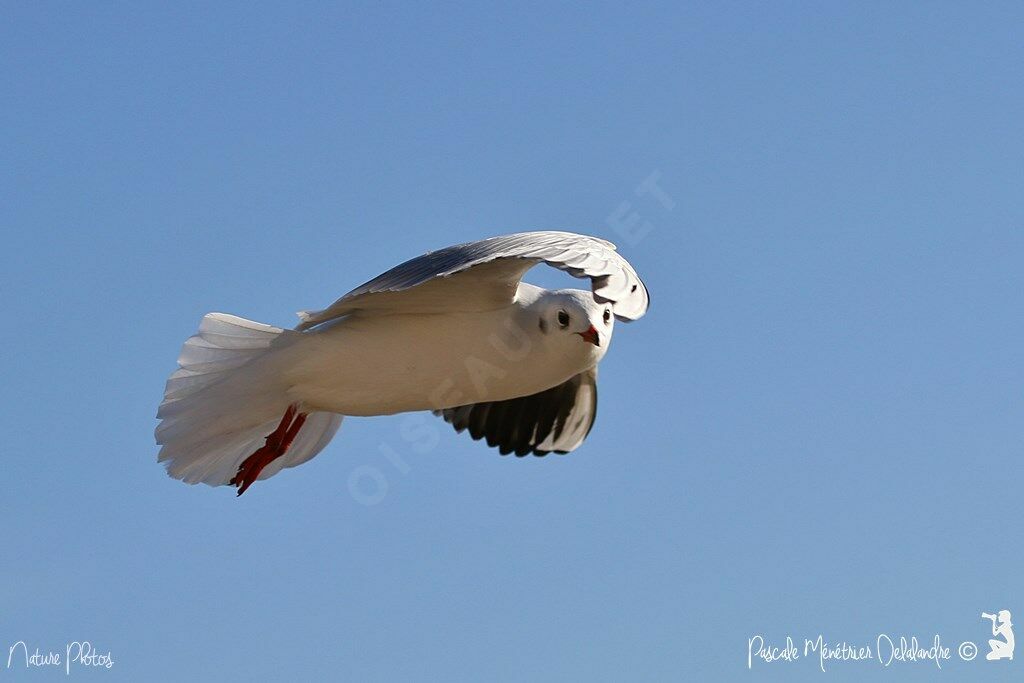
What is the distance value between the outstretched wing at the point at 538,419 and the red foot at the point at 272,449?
1366 mm

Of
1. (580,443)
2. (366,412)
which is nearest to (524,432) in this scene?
(580,443)

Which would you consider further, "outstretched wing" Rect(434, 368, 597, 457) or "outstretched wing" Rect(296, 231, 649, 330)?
"outstretched wing" Rect(434, 368, 597, 457)

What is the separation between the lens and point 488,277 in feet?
28.8

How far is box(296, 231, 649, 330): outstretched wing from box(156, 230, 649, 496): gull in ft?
0.04

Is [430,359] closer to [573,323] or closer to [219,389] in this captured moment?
[573,323]

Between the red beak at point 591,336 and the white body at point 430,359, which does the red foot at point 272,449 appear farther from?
the red beak at point 591,336

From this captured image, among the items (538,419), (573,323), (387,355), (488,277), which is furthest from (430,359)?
(538,419)

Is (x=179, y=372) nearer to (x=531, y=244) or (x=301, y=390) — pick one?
(x=301, y=390)

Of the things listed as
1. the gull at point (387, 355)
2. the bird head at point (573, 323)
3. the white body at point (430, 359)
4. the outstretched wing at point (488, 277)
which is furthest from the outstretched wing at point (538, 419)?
the bird head at point (573, 323)

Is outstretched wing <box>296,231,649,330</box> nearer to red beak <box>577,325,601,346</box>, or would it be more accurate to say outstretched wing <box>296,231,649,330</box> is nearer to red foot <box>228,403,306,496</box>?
red beak <box>577,325,601,346</box>

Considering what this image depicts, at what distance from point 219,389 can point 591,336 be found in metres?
2.18

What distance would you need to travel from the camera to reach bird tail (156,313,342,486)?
9352 mm

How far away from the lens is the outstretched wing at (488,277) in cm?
772

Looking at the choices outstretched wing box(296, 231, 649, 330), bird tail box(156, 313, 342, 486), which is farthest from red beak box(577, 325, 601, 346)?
bird tail box(156, 313, 342, 486)
